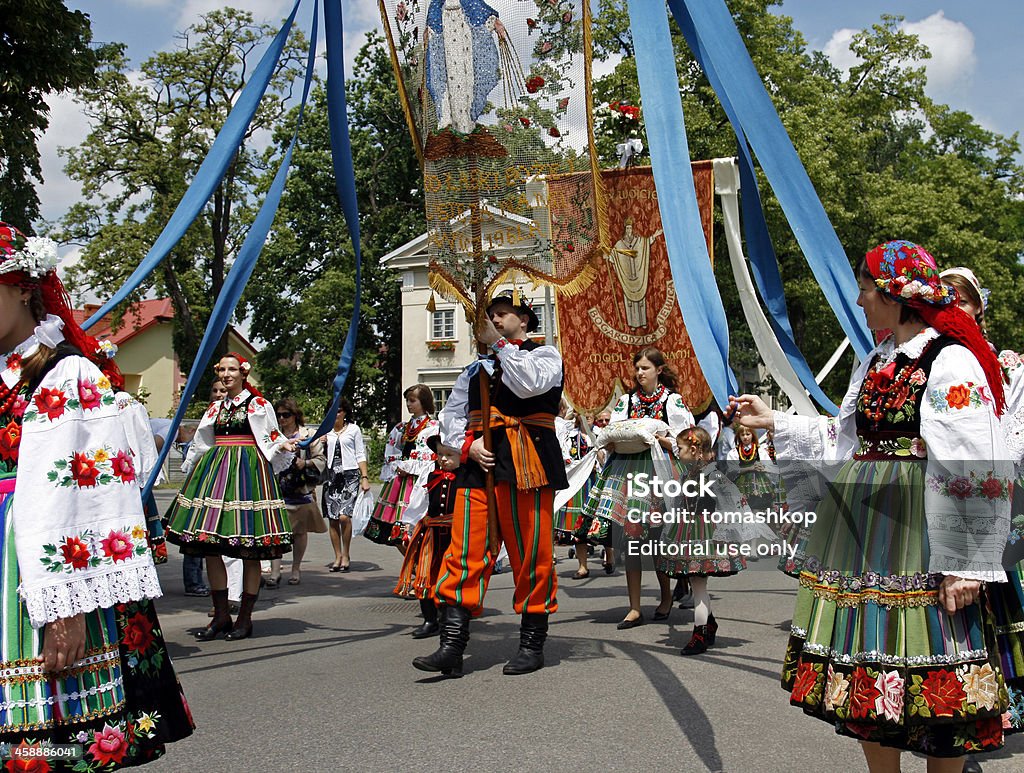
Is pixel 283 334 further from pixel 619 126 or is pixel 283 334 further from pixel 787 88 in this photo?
pixel 619 126

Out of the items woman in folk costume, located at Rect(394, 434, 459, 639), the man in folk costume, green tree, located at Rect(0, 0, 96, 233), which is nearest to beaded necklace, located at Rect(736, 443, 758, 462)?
woman in folk costume, located at Rect(394, 434, 459, 639)

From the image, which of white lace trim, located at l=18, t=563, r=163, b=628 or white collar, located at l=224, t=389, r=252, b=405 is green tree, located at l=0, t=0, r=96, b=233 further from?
white lace trim, located at l=18, t=563, r=163, b=628

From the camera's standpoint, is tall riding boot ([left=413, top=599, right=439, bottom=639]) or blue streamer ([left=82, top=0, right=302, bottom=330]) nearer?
blue streamer ([left=82, top=0, right=302, bottom=330])

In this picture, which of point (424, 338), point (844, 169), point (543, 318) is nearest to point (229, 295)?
point (543, 318)

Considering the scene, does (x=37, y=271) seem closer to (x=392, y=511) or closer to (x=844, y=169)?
(x=392, y=511)

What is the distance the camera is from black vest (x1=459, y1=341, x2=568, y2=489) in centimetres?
574

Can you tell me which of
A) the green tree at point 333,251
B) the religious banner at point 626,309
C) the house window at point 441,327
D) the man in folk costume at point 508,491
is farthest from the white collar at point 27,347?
the house window at point 441,327

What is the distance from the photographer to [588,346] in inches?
424

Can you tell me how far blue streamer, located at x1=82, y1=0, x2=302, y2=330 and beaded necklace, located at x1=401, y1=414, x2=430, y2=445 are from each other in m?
3.04

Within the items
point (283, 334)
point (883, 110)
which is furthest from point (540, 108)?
point (283, 334)

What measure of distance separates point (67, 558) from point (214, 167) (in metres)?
3.61

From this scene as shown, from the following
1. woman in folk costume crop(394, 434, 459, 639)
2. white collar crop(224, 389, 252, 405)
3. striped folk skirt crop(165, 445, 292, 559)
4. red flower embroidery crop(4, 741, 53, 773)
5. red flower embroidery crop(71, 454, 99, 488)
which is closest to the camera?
red flower embroidery crop(4, 741, 53, 773)

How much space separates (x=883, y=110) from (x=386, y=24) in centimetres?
2581

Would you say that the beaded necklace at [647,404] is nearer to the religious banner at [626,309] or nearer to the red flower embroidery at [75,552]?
the religious banner at [626,309]
